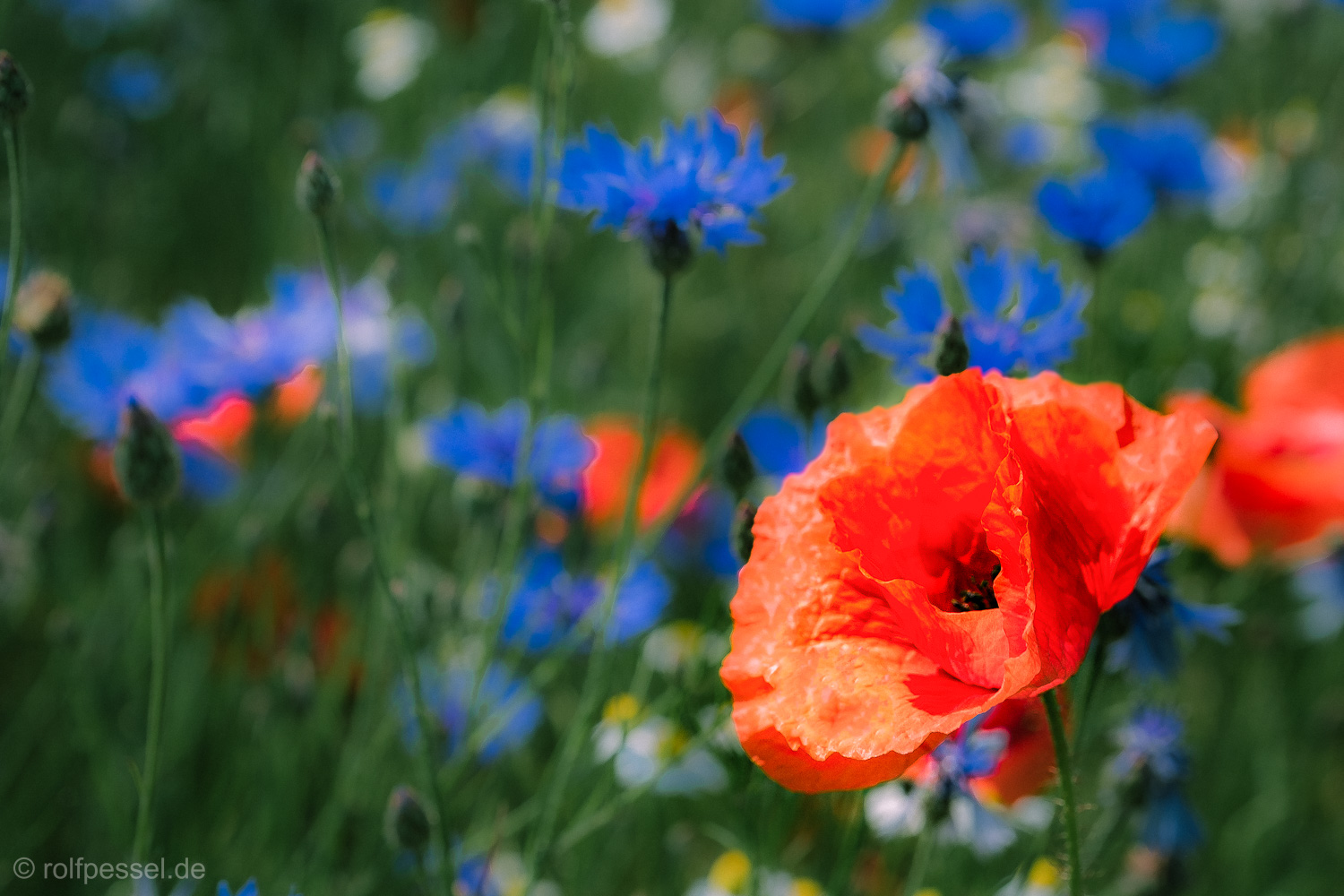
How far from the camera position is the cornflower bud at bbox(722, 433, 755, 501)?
2.40 ft

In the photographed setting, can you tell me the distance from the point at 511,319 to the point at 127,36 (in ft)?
6.92

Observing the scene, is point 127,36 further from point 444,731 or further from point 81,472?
point 444,731

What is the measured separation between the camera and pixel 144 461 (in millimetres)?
649

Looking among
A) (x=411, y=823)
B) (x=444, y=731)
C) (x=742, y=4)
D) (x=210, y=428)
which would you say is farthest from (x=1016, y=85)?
(x=411, y=823)

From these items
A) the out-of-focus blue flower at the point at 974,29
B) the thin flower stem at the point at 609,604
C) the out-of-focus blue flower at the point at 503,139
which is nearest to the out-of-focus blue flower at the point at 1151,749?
the thin flower stem at the point at 609,604

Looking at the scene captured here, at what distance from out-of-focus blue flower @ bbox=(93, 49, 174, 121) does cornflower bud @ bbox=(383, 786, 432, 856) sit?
1602mm

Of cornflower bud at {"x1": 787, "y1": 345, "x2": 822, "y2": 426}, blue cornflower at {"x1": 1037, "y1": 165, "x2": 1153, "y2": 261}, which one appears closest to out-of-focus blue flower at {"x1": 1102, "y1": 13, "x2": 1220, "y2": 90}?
blue cornflower at {"x1": 1037, "y1": 165, "x2": 1153, "y2": 261}

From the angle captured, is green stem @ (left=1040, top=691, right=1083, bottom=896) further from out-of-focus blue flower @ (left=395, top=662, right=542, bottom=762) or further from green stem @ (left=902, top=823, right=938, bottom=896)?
out-of-focus blue flower @ (left=395, top=662, right=542, bottom=762)

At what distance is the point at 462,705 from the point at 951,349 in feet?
2.09

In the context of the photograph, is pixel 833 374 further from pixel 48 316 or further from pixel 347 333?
pixel 347 333

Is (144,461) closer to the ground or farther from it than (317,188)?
closer to the ground

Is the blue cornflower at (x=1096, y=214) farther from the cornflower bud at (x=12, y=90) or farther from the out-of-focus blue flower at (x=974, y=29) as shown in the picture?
the cornflower bud at (x=12, y=90)

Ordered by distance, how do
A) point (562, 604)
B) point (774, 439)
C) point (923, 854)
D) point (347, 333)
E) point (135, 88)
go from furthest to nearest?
point (135, 88), point (347, 333), point (774, 439), point (562, 604), point (923, 854)

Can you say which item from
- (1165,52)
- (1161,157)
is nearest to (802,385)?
(1161,157)
